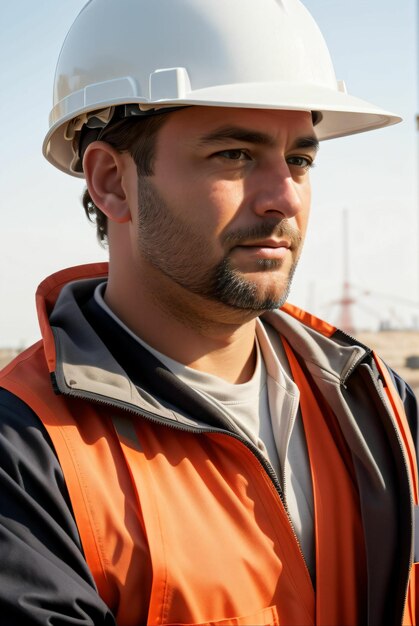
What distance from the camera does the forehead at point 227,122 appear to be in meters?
2.55

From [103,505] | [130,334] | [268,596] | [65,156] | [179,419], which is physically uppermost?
[65,156]

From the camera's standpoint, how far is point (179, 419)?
2373 millimetres

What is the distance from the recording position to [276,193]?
2523mm

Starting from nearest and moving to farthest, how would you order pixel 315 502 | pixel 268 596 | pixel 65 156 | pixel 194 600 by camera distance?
pixel 194 600 < pixel 268 596 < pixel 315 502 < pixel 65 156

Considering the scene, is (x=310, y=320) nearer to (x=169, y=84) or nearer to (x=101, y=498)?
(x=169, y=84)

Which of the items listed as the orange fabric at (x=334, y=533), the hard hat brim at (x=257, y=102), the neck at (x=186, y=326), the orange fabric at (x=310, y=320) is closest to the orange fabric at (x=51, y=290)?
the neck at (x=186, y=326)

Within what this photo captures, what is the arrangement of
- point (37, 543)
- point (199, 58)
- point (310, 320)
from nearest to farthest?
point (37, 543), point (199, 58), point (310, 320)

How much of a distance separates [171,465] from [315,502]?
544 mm

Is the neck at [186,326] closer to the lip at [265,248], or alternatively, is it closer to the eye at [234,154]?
the lip at [265,248]

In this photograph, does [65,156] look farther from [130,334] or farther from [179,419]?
[179,419]

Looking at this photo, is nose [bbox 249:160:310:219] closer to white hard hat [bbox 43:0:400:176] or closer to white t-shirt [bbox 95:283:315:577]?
white hard hat [bbox 43:0:400:176]

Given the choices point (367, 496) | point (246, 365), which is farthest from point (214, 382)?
point (367, 496)

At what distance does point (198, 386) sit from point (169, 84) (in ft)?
3.43

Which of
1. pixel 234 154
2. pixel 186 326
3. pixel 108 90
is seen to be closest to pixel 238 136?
pixel 234 154
